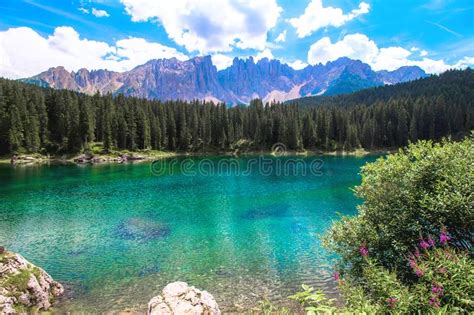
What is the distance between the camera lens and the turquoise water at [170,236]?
23891 millimetres

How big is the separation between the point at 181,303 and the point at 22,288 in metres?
11.3

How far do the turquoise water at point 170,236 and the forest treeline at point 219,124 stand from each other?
61.9m

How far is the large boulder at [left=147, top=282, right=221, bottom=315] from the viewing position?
1590 centimetres

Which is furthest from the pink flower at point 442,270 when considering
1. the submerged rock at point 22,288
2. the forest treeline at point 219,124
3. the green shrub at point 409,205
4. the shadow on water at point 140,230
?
the forest treeline at point 219,124

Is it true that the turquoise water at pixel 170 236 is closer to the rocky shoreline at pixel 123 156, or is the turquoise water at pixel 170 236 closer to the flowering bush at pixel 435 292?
the flowering bush at pixel 435 292

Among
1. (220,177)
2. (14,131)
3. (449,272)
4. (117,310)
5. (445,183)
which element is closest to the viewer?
(449,272)

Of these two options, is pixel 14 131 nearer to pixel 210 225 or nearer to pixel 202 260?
pixel 210 225

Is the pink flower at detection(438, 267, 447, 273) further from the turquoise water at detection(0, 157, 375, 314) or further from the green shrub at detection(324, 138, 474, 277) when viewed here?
the turquoise water at detection(0, 157, 375, 314)

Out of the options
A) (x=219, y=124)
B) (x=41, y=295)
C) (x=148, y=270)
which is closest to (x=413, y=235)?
(x=148, y=270)

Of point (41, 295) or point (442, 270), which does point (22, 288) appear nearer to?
point (41, 295)

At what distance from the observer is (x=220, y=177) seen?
8500 centimetres

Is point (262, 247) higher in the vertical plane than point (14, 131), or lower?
lower

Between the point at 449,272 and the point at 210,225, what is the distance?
32.8 meters

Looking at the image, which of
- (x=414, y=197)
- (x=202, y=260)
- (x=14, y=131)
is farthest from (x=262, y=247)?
(x=14, y=131)
